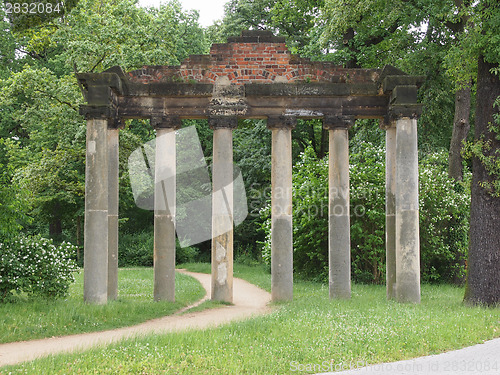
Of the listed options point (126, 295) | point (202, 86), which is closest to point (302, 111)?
point (202, 86)

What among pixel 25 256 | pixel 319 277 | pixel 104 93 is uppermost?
pixel 104 93

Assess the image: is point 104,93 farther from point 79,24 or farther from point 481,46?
point 79,24

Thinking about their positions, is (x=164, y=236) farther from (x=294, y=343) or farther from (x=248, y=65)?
(x=294, y=343)

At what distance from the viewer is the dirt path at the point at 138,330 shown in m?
9.87

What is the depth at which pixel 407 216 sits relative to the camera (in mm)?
15625

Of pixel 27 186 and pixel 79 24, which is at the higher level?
pixel 79 24

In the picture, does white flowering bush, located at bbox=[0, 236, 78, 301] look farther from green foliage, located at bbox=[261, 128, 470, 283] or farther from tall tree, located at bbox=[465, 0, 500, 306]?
green foliage, located at bbox=[261, 128, 470, 283]

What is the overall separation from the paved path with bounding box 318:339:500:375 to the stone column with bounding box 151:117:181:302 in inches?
348

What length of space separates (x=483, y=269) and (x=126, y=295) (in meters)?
11.4

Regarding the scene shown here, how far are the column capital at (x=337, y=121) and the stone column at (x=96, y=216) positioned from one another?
661cm

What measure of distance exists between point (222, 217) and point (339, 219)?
351 centimetres

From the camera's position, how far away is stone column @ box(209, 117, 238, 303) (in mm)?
16203

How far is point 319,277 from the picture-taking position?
24.8 meters

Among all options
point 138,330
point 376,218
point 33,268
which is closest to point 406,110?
point 376,218
